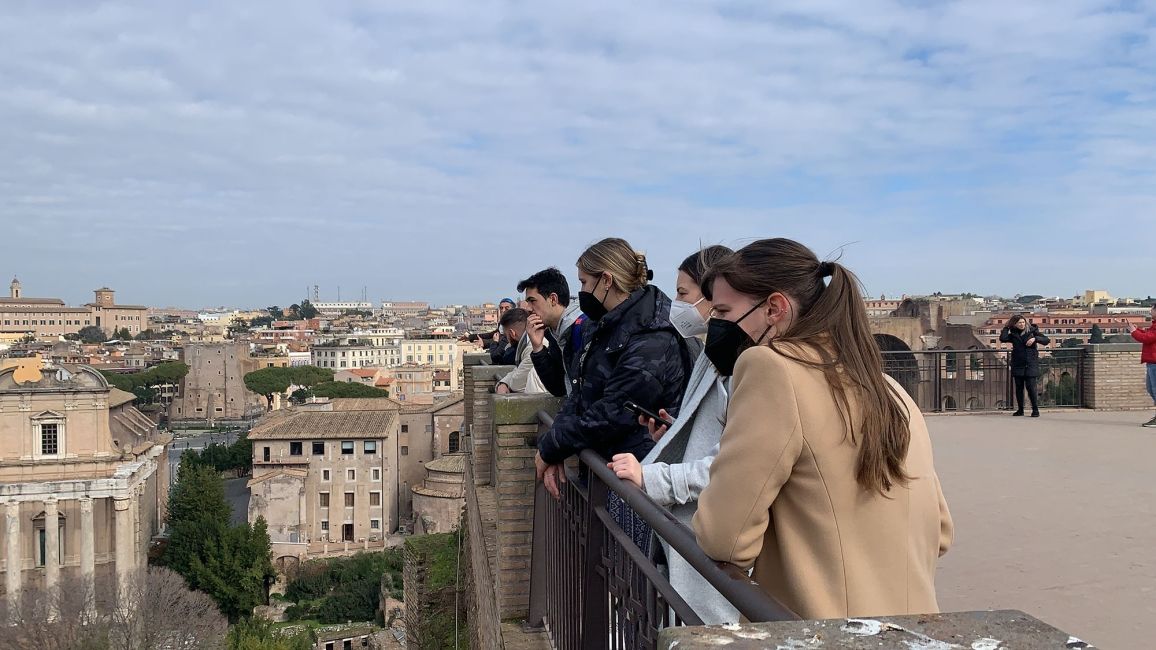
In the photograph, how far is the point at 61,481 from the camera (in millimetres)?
39438

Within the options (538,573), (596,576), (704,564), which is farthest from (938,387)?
(704,564)

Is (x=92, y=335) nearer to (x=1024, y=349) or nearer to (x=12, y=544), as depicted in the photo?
(x=12, y=544)

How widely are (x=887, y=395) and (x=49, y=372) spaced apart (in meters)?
47.8

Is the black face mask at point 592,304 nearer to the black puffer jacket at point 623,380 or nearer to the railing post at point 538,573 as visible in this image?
the black puffer jacket at point 623,380

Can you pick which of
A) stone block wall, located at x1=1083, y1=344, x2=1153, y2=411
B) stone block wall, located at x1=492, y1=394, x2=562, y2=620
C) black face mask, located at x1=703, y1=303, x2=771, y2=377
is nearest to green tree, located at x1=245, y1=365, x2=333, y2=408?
stone block wall, located at x1=1083, y1=344, x2=1153, y2=411

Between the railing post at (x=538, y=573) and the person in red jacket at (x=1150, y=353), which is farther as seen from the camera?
the person in red jacket at (x=1150, y=353)

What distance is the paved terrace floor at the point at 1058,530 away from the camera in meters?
4.22

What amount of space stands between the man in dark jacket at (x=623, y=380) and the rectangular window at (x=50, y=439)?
44827mm

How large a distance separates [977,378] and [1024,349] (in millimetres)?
3525

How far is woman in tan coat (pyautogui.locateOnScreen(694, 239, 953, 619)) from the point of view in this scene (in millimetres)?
1737

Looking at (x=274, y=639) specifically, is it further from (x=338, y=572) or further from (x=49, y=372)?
(x=49, y=372)

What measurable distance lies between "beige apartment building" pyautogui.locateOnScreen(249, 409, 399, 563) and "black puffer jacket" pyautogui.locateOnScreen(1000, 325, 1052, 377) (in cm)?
4598

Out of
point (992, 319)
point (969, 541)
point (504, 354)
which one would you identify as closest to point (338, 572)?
point (992, 319)

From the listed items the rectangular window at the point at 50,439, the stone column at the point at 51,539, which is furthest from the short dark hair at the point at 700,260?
the rectangular window at the point at 50,439
